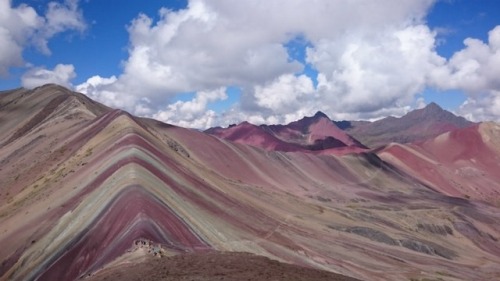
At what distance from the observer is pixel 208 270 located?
22422mm

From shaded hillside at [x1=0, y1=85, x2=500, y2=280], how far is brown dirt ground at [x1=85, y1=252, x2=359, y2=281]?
129 millimetres

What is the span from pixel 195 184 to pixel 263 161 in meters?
46.2

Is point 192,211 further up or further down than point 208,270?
further up

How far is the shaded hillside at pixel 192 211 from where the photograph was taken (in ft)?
97.7

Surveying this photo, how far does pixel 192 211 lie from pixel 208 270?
16.5 m

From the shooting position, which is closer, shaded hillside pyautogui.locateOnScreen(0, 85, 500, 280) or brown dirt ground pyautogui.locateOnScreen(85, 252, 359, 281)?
brown dirt ground pyautogui.locateOnScreen(85, 252, 359, 281)

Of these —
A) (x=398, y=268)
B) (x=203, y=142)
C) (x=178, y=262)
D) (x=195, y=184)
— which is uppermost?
(x=203, y=142)

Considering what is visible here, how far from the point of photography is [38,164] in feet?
202

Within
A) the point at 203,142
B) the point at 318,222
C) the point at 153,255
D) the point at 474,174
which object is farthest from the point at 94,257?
the point at 474,174

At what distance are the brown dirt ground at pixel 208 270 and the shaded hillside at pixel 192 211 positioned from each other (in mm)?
129

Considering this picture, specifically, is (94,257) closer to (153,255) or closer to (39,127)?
(153,255)

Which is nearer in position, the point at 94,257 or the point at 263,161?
the point at 94,257

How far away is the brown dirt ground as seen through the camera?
69.9 feet

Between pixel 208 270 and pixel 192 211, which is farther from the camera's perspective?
pixel 192 211
